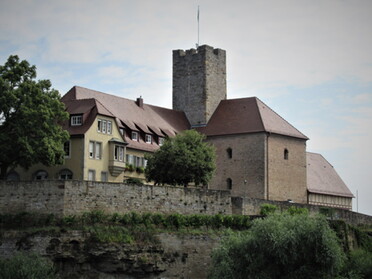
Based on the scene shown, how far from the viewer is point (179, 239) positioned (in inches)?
2259

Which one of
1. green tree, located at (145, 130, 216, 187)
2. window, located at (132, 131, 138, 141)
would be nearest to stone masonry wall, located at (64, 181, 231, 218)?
green tree, located at (145, 130, 216, 187)

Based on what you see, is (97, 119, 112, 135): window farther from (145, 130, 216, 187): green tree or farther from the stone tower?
the stone tower

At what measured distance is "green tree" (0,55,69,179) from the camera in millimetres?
56781

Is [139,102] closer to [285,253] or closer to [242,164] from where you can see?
[242,164]

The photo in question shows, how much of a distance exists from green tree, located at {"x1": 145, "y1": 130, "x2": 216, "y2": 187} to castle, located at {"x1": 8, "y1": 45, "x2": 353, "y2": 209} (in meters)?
2.51

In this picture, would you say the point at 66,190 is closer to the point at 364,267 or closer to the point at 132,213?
the point at 132,213

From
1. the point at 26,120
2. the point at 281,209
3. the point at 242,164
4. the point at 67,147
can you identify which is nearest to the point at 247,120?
the point at 242,164

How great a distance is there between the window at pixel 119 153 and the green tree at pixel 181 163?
212cm

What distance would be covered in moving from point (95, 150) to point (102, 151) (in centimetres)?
84

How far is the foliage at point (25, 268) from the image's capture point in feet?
163

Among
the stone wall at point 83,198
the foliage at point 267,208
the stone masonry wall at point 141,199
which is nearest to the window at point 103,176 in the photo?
the stone masonry wall at point 141,199

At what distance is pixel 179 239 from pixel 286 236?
28.7 ft

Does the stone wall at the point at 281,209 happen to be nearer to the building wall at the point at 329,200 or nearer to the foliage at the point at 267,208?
the foliage at the point at 267,208

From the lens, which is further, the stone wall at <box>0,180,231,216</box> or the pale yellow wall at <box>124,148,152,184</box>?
the pale yellow wall at <box>124,148,152,184</box>
